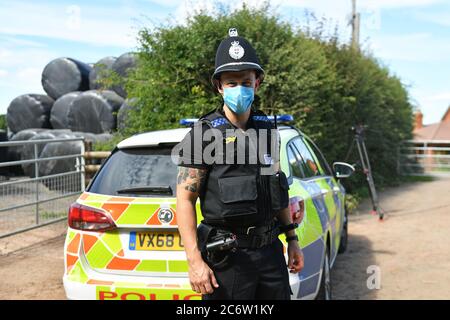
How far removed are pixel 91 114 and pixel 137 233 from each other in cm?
1132

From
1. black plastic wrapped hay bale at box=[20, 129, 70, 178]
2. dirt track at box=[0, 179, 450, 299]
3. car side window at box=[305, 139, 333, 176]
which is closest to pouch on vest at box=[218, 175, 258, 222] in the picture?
dirt track at box=[0, 179, 450, 299]

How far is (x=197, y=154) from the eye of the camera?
2541 mm

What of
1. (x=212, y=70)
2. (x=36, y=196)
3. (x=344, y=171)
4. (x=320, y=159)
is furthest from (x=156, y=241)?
(x=212, y=70)

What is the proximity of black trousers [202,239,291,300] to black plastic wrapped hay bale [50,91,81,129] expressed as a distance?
1388cm

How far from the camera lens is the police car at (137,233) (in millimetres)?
3553

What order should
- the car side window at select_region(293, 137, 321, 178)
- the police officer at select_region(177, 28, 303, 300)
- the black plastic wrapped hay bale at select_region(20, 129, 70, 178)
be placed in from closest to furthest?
1. the police officer at select_region(177, 28, 303, 300)
2. the car side window at select_region(293, 137, 321, 178)
3. the black plastic wrapped hay bale at select_region(20, 129, 70, 178)

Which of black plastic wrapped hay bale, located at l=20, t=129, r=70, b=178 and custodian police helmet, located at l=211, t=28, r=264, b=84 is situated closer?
custodian police helmet, located at l=211, t=28, r=264, b=84

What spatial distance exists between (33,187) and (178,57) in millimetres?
2833

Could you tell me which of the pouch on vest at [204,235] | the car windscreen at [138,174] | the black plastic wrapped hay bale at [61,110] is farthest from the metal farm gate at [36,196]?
the black plastic wrapped hay bale at [61,110]

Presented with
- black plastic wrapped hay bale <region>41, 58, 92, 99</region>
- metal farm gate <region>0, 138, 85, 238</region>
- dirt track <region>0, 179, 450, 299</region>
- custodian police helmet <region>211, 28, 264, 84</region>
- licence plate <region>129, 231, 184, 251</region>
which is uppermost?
black plastic wrapped hay bale <region>41, 58, 92, 99</region>

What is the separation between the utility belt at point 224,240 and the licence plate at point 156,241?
0.97 m

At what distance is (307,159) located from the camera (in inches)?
207

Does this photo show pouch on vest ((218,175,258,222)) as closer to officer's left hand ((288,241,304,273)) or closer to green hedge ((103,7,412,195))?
officer's left hand ((288,241,304,273))

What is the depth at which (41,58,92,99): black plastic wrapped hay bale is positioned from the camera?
1672 cm
